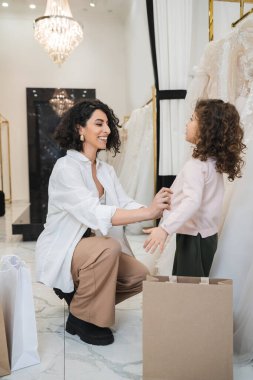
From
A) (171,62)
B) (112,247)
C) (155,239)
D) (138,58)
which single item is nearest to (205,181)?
(155,239)

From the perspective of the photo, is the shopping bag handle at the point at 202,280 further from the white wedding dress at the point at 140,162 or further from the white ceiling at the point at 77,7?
the white ceiling at the point at 77,7

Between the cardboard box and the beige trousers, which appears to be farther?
the beige trousers

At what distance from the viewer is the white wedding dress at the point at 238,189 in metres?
1.48

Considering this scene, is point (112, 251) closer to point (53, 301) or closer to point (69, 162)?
point (69, 162)

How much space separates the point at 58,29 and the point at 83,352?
15.3ft

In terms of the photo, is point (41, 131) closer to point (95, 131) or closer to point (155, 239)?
point (95, 131)

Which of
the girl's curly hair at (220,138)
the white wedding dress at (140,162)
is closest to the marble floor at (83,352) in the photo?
the girl's curly hair at (220,138)

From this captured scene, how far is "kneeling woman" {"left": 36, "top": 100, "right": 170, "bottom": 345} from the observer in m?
1.55

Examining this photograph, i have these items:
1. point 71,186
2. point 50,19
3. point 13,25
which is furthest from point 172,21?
point 13,25

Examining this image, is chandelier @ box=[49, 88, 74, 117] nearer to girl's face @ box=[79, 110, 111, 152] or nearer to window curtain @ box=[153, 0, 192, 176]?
window curtain @ box=[153, 0, 192, 176]

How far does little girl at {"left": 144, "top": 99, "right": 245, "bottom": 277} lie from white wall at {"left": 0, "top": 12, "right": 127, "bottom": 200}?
18.9ft

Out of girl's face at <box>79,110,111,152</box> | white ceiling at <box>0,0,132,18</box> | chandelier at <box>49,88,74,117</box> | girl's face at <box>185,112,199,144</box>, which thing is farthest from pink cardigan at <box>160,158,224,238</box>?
chandelier at <box>49,88,74,117</box>

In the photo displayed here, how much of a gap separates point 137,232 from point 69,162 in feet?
7.75

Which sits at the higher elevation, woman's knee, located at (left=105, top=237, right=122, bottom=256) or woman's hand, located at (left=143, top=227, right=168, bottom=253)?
woman's hand, located at (left=143, top=227, right=168, bottom=253)
